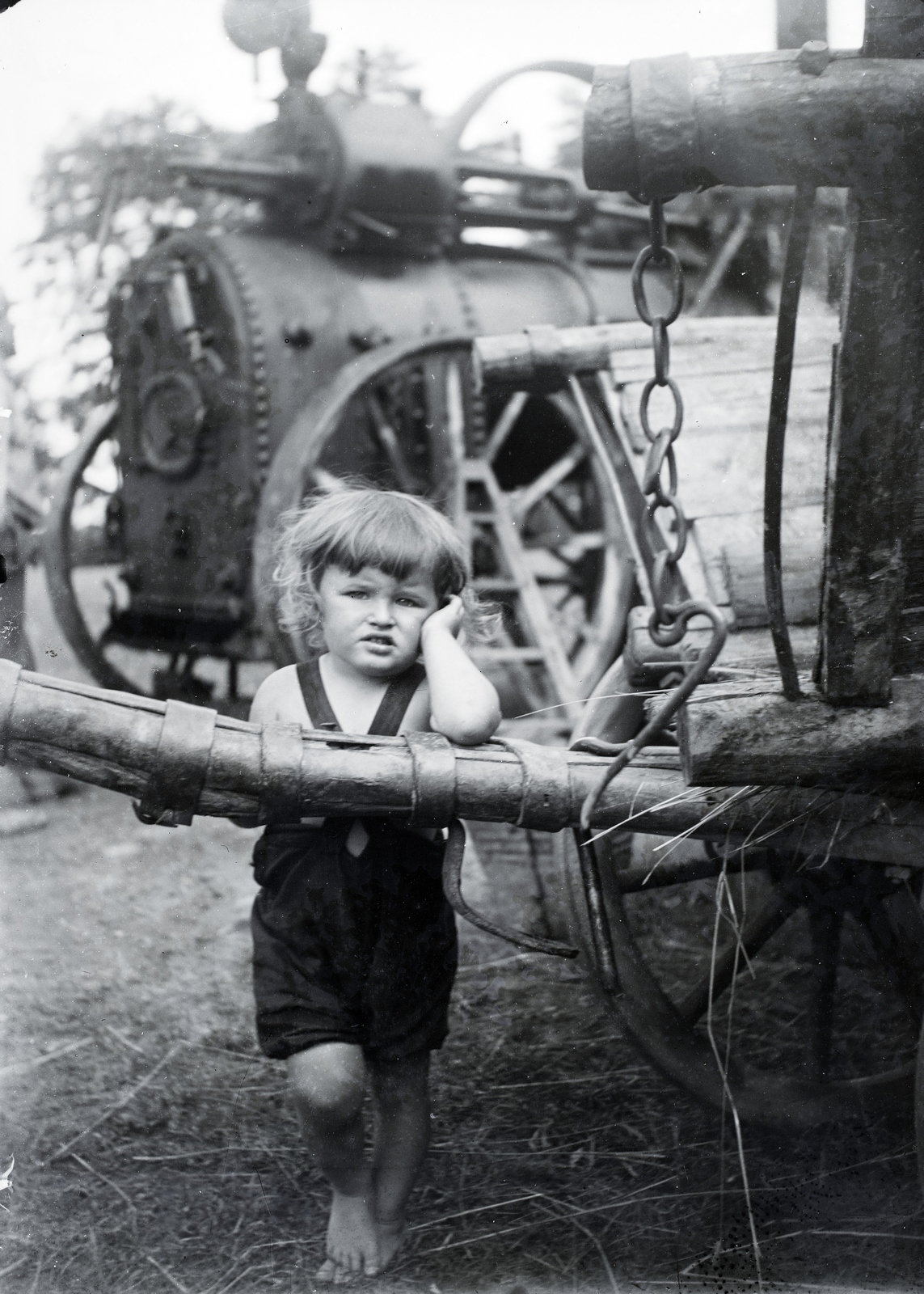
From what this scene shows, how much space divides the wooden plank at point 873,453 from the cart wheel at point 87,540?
403 centimetres

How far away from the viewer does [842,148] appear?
1.18 m

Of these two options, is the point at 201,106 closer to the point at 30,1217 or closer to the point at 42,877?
the point at 42,877

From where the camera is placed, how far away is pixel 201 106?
5234mm

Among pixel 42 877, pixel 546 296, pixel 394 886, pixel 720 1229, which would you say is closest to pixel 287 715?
pixel 394 886

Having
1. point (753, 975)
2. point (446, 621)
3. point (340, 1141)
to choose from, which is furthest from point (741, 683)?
point (340, 1141)

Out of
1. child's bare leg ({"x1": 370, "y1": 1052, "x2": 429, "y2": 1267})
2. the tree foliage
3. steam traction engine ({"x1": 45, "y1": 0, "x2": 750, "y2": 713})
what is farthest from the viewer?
the tree foliage

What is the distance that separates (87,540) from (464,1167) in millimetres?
4066

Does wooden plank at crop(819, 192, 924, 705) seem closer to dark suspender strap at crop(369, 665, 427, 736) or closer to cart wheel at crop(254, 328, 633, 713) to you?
dark suspender strap at crop(369, 665, 427, 736)

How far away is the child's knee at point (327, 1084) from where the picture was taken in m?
1.72

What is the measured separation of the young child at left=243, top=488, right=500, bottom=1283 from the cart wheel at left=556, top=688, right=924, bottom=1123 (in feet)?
0.96

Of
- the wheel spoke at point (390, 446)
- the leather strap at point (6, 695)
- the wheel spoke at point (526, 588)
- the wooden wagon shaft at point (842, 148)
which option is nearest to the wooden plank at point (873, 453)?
the wooden wagon shaft at point (842, 148)

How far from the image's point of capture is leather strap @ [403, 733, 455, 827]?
5.06 feet

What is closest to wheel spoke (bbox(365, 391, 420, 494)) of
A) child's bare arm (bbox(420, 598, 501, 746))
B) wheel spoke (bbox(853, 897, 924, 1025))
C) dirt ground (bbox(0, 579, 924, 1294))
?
dirt ground (bbox(0, 579, 924, 1294))

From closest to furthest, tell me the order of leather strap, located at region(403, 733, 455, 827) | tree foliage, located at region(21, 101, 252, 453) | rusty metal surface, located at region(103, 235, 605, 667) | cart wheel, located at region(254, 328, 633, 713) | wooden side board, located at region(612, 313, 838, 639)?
leather strap, located at region(403, 733, 455, 827) < wooden side board, located at region(612, 313, 838, 639) < cart wheel, located at region(254, 328, 633, 713) < rusty metal surface, located at region(103, 235, 605, 667) < tree foliage, located at region(21, 101, 252, 453)
